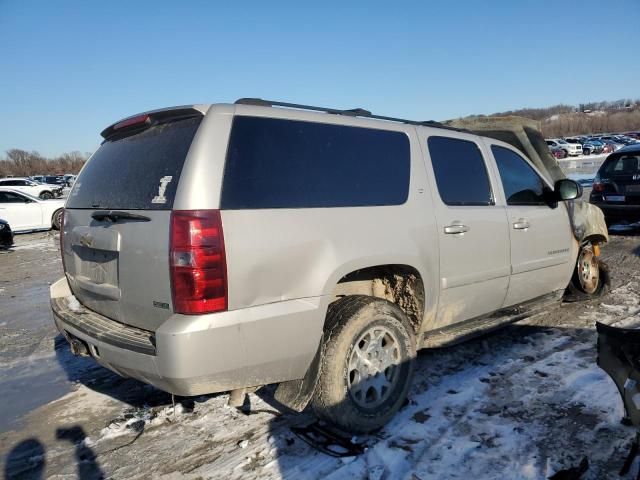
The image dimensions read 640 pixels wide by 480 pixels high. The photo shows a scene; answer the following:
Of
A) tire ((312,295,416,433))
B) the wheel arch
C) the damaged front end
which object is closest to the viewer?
tire ((312,295,416,433))

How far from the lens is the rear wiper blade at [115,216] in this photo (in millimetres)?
2539

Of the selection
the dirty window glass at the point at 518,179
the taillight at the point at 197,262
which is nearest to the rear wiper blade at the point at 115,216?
the taillight at the point at 197,262

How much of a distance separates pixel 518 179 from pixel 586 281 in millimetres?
2030

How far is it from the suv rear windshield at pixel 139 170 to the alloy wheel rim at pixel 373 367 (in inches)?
58.3

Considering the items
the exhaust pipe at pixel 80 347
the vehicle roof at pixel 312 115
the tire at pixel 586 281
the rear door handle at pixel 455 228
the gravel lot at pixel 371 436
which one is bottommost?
the gravel lot at pixel 371 436

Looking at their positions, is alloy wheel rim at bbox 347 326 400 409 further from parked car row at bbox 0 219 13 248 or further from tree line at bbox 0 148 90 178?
tree line at bbox 0 148 90 178

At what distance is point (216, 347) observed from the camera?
2367 mm

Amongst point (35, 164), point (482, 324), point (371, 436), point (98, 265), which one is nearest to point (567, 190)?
point (482, 324)

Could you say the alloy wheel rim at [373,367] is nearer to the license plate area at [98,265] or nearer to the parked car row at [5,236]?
the license plate area at [98,265]

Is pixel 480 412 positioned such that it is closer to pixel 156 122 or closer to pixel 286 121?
pixel 286 121

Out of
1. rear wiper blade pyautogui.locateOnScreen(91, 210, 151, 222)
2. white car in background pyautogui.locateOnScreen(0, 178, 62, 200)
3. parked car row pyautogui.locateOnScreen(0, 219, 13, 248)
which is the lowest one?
parked car row pyautogui.locateOnScreen(0, 219, 13, 248)

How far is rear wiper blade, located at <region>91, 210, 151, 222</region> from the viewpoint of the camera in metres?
2.54

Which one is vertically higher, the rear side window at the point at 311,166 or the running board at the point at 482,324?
the rear side window at the point at 311,166

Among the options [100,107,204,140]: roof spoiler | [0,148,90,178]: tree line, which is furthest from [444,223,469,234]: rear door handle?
[0,148,90,178]: tree line
